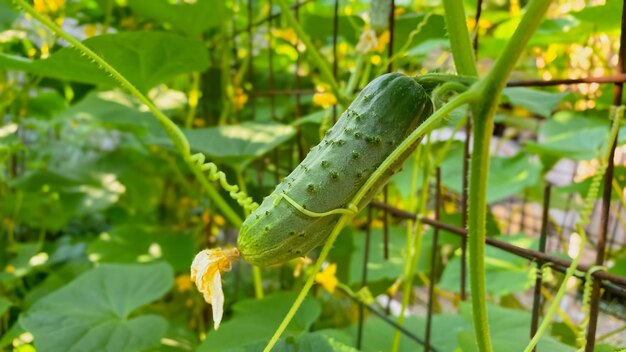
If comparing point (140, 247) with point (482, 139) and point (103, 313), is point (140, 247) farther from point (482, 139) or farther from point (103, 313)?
point (482, 139)

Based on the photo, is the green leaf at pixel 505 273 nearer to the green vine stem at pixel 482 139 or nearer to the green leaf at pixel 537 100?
the green leaf at pixel 537 100

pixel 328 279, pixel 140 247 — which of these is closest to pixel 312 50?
pixel 328 279

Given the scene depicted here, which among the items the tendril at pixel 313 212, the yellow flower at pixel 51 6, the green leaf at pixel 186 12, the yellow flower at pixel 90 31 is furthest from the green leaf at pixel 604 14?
the yellow flower at pixel 90 31

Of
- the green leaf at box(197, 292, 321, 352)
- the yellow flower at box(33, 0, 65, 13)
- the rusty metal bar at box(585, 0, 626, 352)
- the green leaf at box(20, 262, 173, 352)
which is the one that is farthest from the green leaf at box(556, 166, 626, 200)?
the yellow flower at box(33, 0, 65, 13)

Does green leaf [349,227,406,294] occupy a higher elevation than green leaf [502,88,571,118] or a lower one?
lower

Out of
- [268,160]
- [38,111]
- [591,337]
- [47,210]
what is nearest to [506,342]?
[591,337]

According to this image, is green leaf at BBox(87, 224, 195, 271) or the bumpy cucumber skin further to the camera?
green leaf at BBox(87, 224, 195, 271)

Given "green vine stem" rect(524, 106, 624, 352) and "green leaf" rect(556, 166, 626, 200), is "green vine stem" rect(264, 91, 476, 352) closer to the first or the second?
"green vine stem" rect(524, 106, 624, 352)
